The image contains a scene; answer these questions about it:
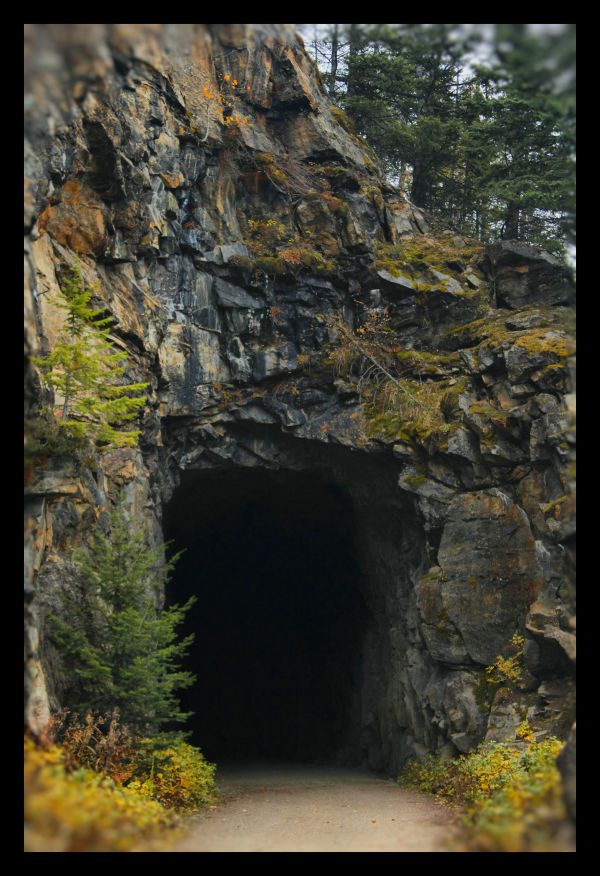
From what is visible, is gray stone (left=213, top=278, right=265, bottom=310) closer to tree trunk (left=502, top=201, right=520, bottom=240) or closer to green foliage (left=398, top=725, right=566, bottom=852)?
tree trunk (left=502, top=201, right=520, bottom=240)

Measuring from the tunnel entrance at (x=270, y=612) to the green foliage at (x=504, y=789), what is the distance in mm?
6893

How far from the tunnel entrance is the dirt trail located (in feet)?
17.5

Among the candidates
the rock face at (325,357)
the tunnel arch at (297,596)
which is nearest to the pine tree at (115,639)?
the rock face at (325,357)

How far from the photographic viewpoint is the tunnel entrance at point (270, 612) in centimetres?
2186

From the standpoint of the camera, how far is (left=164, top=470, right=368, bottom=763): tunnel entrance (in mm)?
21859

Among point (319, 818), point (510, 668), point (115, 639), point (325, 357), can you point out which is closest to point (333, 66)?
point (325, 357)

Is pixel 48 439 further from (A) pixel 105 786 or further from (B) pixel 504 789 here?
(B) pixel 504 789

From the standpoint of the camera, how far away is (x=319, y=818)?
1214 cm

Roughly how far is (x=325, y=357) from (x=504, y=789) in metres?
10.3

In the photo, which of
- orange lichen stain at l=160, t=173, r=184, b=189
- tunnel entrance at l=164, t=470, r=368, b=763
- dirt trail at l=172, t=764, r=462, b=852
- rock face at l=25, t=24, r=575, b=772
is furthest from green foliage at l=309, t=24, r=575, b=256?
dirt trail at l=172, t=764, r=462, b=852

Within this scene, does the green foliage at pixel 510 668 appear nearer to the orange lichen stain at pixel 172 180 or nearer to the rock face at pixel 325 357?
the rock face at pixel 325 357
